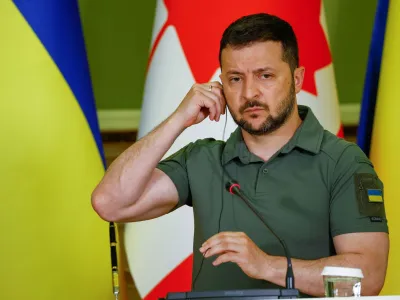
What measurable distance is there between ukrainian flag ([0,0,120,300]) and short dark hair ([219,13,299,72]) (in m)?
0.83

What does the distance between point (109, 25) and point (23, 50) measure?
787 mm

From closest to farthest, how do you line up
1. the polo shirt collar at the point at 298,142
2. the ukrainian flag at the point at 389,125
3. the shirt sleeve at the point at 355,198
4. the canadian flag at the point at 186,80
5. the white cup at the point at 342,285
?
the white cup at the point at 342,285, the shirt sleeve at the point at 355,198, the polo shirt collar at the point at 298,142, the ukrainian flag at the point at 389,125, the canadian flag at the point at 186,80

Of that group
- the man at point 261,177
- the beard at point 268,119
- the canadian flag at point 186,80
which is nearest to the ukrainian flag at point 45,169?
the canadian flag at point 186,80

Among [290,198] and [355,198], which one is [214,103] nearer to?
[290,198]

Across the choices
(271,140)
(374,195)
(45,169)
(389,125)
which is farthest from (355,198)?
(45,169)

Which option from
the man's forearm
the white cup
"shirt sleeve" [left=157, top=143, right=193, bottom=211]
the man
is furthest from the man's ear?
the white cup

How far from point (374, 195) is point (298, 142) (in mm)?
240

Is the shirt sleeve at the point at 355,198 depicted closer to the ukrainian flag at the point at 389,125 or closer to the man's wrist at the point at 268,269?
the man's wrist at the point at 268,269

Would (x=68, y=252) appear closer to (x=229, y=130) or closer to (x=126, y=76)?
(x=229, y=130)

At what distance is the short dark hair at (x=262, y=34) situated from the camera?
2426mm

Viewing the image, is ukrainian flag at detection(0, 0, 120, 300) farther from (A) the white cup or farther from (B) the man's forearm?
(A) the white cup

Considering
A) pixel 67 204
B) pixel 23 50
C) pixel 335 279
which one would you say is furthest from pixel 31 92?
pixel 335 279

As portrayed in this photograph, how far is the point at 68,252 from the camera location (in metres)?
3.02

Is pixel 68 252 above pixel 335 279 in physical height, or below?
above
